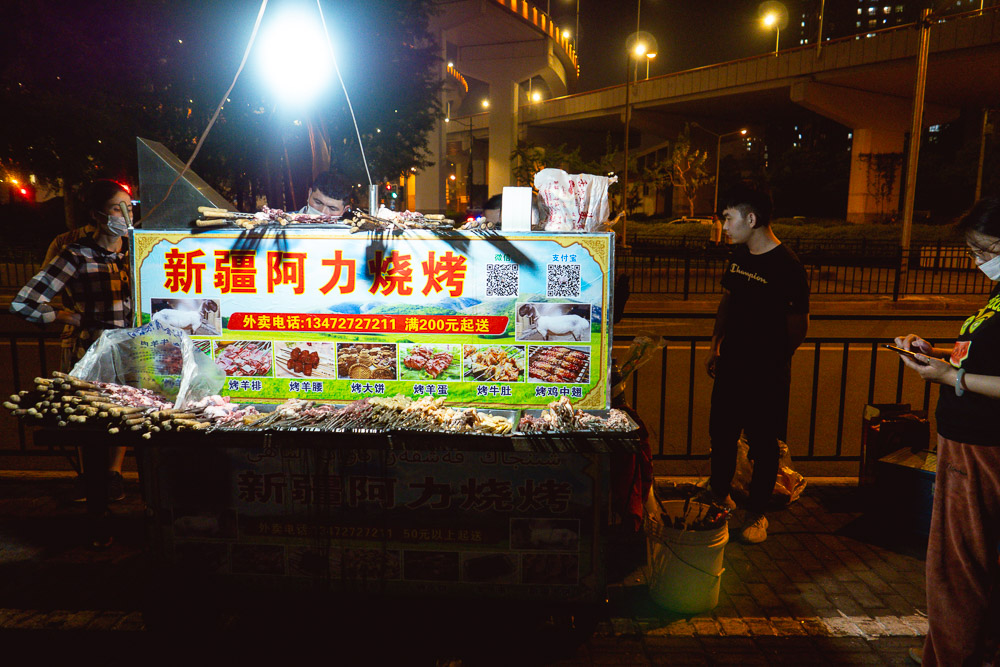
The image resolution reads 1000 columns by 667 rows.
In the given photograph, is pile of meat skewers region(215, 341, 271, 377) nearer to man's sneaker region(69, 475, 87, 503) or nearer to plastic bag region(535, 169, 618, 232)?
plastic bag region(535, 169, 618, 232)

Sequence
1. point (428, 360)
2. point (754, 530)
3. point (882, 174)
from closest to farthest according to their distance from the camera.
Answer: point (428, 360), point (754, 530), point (882, 174)

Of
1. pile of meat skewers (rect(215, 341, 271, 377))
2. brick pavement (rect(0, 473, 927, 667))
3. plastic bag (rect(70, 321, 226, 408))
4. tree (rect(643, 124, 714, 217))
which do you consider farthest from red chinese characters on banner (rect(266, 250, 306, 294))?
tree (rect(643, 124, 714, 217))

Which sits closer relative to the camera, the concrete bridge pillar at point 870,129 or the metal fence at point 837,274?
the metal fence at point 837,274

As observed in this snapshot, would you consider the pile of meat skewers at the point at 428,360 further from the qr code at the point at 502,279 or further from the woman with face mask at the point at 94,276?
the woman with face mask at the point at 94,276

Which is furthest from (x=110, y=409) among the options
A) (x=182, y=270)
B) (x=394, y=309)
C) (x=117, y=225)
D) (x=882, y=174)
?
(x=882, y=174)

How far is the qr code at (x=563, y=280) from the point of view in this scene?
2.96 metres

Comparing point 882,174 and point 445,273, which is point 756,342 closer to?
point 445,273

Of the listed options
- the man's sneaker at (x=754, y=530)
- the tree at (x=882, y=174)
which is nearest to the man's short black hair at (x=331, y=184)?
the man's sneaker at (x=754, y=530)

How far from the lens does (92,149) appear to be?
1266 cm

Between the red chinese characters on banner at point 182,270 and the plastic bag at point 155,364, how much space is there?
217 millimetres

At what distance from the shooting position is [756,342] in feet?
12.9

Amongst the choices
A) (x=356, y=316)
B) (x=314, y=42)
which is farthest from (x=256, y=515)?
(x=314, y=42)

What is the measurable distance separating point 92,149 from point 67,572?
1194 centimetres

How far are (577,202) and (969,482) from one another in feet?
6.92
